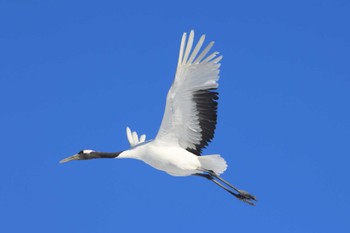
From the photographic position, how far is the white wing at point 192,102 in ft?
40.5

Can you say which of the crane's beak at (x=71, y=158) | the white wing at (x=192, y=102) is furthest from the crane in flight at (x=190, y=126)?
the crane's beak at (x=71, y=158)

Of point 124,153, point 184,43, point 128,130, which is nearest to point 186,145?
point 124,153

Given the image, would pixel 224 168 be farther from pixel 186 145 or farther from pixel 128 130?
pixel 128 130

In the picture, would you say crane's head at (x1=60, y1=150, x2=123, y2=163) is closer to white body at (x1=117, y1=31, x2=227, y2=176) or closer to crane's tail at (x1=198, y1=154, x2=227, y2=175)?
white body at (x1=117, y1=31, x2=227, y2=176)

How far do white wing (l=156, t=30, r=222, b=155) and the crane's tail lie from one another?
10.3 inches

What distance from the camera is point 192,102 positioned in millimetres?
12773

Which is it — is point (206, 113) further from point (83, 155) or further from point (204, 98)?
point (83, 155)

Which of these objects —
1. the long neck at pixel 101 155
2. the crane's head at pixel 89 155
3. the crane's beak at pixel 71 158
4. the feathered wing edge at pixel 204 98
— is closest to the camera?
the feathered wing edge at pixel 204 98

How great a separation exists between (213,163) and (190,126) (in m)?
0.88

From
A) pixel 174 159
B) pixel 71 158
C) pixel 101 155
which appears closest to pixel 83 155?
pixel 71 158

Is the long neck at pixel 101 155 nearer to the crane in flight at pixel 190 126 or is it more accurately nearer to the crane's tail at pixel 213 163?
the crane in flight at pixel 190 126

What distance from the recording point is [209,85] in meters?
12.6

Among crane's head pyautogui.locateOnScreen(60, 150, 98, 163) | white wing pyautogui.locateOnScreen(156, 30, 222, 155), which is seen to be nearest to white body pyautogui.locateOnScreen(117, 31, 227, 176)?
white wing pyautogui.locateOnScreen(156, 30, 222, 155)

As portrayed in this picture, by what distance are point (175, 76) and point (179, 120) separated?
102 centimetres
